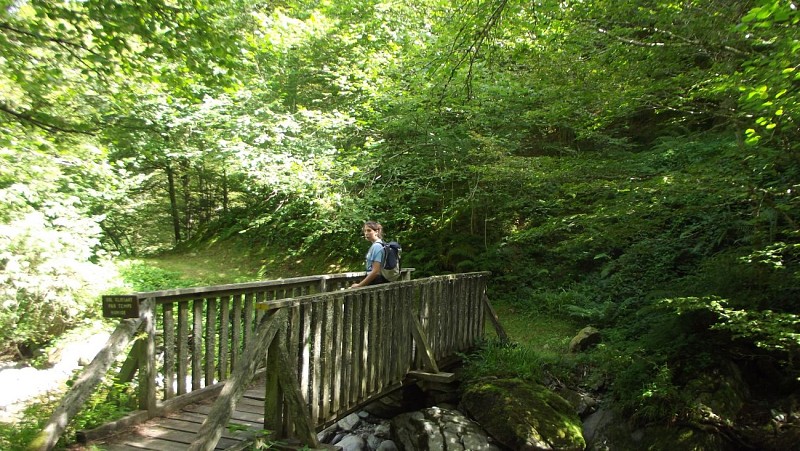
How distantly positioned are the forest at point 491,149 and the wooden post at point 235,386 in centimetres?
322

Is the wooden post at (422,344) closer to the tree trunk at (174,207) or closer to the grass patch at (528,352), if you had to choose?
the grass patch at (528,352)

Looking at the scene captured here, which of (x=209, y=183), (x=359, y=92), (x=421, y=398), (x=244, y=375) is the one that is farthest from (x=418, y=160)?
(x=209, y=183)

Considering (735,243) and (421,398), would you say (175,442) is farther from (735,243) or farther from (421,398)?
(735,243)

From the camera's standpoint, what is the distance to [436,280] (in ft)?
24.1

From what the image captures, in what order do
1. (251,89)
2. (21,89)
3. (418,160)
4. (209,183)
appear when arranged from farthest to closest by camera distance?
(209,183), (251,89), (418,160), (21,89)

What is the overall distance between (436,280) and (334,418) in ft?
8.85

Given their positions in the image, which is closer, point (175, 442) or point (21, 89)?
point (175, 442)

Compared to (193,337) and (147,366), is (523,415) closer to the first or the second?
(193,337)

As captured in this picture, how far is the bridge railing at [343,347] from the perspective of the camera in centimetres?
438

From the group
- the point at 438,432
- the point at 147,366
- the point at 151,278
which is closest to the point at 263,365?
the point at 147,366

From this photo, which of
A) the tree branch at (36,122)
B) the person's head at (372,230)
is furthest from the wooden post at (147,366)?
the person's head at (372,230)

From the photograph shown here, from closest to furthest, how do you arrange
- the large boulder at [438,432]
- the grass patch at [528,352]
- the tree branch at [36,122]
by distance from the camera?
the tree branch at [36,122] < the large boulder at [438,432] < the grass patch at [528,352]

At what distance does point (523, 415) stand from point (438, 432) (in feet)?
3.45

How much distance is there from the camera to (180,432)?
15.3 ft
